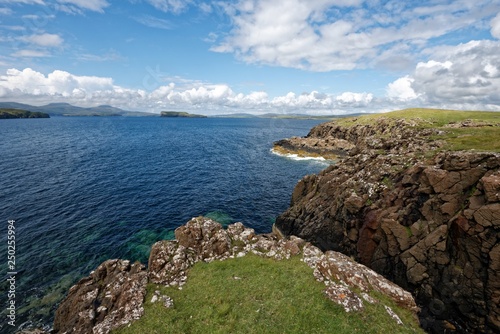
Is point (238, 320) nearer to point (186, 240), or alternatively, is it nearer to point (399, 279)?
point (186, 240)

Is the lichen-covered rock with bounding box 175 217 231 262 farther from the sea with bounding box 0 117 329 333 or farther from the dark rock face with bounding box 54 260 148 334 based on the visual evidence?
the sea with bounding box 0 117 329 333

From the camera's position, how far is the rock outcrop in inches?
844

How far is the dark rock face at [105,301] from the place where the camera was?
67.9ft

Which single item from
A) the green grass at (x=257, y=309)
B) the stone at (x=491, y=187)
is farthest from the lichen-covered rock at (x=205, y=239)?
the stone at (x=491, y=187)

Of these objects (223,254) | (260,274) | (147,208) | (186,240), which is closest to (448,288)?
(260,274)

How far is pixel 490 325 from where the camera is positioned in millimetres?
20594

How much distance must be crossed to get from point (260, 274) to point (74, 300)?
1803 cm

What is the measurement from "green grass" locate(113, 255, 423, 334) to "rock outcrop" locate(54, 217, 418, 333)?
84 centimetres

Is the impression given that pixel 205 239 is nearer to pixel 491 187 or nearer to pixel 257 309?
pixel 257 309

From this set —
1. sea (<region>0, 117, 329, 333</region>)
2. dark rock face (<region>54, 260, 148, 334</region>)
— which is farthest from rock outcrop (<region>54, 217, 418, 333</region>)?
sea (<region>0, 117, 329, 333</region>)

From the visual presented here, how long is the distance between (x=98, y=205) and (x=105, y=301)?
128 ft

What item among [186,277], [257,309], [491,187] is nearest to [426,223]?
[491,187]

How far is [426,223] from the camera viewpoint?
26594 millimetres

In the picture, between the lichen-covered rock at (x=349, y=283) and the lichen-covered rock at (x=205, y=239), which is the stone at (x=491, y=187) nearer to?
the lichen-covered rock at (x=349, y=283)
